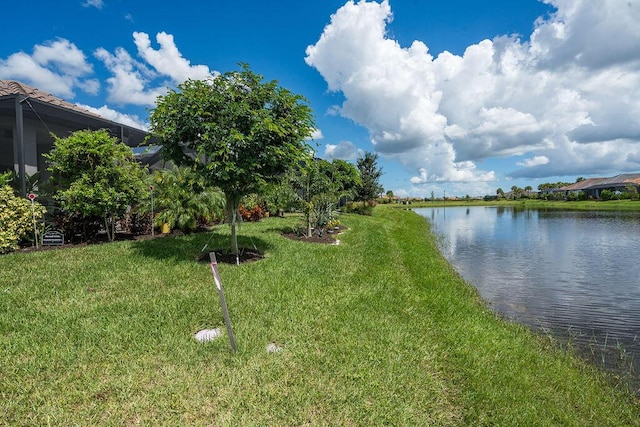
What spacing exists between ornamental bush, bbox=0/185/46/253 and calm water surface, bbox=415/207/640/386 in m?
12.4

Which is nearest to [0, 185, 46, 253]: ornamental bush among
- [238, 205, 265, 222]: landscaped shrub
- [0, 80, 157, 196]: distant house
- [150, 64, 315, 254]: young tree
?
[0, 80, 157, 196]: distant house

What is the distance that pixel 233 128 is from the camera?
7449 mm

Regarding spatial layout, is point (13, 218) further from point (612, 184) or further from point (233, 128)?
point (612, 184)

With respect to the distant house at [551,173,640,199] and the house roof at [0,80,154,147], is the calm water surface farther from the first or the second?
the distant house at [551,173,640,199]

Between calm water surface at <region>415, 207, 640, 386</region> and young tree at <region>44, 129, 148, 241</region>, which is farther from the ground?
young tree at <region>44, 129, 148, 241</region>

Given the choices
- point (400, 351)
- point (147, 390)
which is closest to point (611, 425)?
point (400, 351)

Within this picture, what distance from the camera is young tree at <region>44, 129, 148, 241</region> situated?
9.02 m

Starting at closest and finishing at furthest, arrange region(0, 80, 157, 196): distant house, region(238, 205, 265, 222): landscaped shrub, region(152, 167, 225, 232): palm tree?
region(0, 80, 157, 196): distant house, region(152, 167, 225, 232): palm tree, region(238, 205, 265, 222): landscaped shrub

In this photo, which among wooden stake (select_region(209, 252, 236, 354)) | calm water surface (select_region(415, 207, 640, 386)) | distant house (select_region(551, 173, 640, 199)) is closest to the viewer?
wooden stake (select_region(209, 252, 236, 354))

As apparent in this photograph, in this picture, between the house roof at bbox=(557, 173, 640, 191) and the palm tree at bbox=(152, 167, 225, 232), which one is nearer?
the palm tree at bbox=(152, 167, 225, 232)

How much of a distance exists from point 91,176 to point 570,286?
563 inches

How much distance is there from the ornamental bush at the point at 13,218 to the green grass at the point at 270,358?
1.90m

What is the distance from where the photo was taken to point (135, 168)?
10.5 meters

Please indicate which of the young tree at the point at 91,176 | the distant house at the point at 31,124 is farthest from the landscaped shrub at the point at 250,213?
the young tree at the point at 91,176
